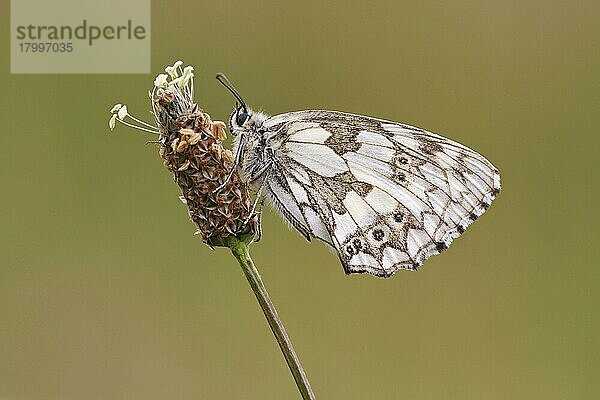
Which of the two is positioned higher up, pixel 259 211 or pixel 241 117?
pixel 241 117

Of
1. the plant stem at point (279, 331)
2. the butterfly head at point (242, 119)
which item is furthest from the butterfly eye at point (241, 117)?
the plant stem at point (279, 331)

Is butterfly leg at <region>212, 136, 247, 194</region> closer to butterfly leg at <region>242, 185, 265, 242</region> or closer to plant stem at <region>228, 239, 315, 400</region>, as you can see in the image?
butterfly leg at <region>242, 185, 265, 242</region>

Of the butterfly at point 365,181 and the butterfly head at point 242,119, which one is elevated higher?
the butterfly head at point 242,119

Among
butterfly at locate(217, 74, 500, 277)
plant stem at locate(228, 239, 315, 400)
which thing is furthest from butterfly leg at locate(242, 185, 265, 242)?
plant stem at locate(228, 239, 315, 400)

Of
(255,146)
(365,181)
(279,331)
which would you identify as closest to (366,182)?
(365,181)

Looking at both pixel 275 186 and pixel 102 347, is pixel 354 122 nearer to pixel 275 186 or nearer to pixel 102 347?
pixel 275 186

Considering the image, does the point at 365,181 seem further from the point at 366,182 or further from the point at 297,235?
the point at 297,235

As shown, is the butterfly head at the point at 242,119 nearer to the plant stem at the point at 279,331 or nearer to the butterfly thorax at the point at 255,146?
the butterfly thorax at the point at 255,146
